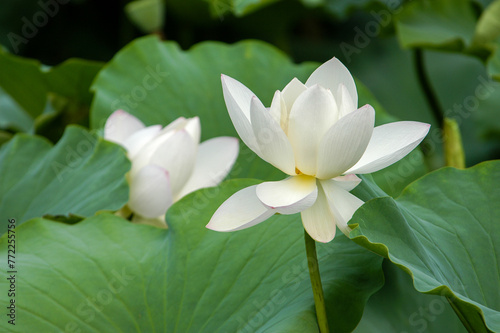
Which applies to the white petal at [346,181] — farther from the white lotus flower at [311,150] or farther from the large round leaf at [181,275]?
the large round leaf at [181,275]

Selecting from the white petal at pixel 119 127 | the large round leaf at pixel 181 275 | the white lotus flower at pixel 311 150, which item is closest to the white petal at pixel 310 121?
the white lotus flower at pixel 311 150

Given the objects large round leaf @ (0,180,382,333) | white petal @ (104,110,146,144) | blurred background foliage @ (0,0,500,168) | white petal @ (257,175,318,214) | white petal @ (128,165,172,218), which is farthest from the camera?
blurred background foliage @ (0,0,500,168)

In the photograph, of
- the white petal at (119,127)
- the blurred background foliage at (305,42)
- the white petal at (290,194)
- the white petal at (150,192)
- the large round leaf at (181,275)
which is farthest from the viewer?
the blurred background foliage at (305,42)

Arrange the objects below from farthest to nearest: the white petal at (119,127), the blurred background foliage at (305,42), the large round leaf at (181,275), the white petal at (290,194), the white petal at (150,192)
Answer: the blurred background foliage at (305,42) < the white petal at (119,127) < the white petal at (150,192) < the large round leaf at (181,275) < the white petal at (290,194)

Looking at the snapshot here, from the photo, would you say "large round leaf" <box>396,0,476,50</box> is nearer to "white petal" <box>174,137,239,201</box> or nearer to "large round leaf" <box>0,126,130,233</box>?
"white petal" <box>174,137,239,201</box>

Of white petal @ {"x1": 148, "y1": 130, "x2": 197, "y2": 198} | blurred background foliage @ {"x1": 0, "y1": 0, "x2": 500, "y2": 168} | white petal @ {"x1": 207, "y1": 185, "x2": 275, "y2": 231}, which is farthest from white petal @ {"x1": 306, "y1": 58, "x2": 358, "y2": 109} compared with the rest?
blurred background foliage @ {"x1": 0, "y1": 0, "x2": 500, "y2": 168}

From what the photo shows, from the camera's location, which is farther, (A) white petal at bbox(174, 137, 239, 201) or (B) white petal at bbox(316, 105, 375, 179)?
(A) white petal at bbox(174, 137, 239, 201)

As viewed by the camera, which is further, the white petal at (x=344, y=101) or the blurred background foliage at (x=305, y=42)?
the blurred background foliage at (x=305, y=42)
